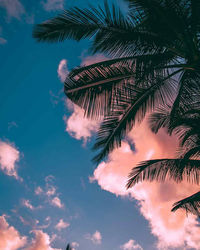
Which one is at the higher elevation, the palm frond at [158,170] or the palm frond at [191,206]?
the palm frond at [158,170]

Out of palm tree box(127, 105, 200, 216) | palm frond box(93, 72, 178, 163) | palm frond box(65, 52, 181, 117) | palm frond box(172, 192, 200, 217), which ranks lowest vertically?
palm frond box(172, 192, 200, 217)

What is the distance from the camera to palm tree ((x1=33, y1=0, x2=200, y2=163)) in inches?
129

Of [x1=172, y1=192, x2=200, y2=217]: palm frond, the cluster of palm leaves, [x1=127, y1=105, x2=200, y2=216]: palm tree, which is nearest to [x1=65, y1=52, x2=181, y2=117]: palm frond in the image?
the cluster of palm leaves

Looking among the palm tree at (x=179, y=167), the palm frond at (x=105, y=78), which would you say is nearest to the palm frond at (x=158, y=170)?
A: the palm tree at (x=179, y=167)

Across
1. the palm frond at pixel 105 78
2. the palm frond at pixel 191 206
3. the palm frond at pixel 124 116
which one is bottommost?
the palm frond at pixel 191 206

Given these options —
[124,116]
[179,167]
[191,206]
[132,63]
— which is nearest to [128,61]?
[132,63]

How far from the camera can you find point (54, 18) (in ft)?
11.4

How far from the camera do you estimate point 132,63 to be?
3.72 meters

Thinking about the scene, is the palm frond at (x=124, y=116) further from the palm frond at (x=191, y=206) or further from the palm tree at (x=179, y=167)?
the palm frond at (x=191, y=206)

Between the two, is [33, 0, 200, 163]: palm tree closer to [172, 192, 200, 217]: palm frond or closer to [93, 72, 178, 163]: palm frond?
[93, 72, 178, 163]: palm frond

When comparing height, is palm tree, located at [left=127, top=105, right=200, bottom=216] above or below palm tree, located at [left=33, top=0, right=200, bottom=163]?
below

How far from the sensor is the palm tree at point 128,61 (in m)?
3.27

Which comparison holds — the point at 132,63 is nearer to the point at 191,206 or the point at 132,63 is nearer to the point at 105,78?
the point at 105,78

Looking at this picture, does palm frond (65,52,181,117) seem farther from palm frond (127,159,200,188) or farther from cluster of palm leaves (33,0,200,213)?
palm frond (127,159,200,188)
